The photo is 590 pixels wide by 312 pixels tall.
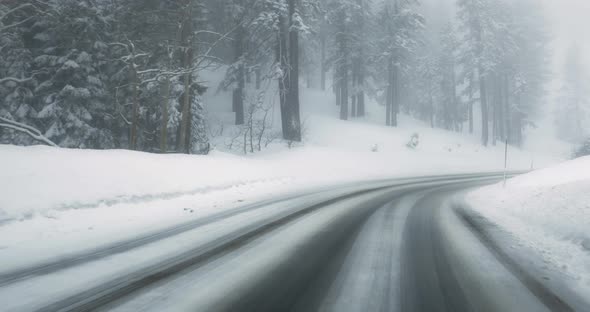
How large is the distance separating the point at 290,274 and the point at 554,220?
15.3 feet

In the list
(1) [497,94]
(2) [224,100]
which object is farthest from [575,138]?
(2) [224,100]

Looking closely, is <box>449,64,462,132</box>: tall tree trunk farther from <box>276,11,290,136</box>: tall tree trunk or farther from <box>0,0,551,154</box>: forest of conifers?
<box>276,11,290,136</box>: tall tree trunk

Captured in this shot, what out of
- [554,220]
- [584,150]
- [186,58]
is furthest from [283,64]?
[584,150]

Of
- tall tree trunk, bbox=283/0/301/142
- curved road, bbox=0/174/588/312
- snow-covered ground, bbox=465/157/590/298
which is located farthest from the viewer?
tall tree trunk, bbox=283/0/301/142

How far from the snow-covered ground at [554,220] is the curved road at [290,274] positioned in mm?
457

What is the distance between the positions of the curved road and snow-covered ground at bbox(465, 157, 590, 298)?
0.46m

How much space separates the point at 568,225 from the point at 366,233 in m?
2.94

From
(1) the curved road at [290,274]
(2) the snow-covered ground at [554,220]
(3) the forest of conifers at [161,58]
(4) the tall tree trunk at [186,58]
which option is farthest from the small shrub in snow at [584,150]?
(4) the tall tree trunk at [186,58]

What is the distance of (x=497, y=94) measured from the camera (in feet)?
124

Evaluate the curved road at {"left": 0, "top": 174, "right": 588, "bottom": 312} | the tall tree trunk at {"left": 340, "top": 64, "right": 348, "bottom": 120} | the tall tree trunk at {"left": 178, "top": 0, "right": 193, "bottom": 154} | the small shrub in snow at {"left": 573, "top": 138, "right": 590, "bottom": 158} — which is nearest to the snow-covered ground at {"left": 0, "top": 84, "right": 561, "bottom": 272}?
A: the curved road at {"left": 0, "top": 174, "right": 588, "bottom": 312}

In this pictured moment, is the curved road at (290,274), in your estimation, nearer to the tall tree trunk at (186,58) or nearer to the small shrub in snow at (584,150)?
the tall tree trunk at (186,58)

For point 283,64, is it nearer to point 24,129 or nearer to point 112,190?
point 24,129

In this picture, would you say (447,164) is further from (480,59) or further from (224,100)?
(224,100)

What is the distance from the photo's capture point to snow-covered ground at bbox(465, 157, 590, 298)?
12.0ft
